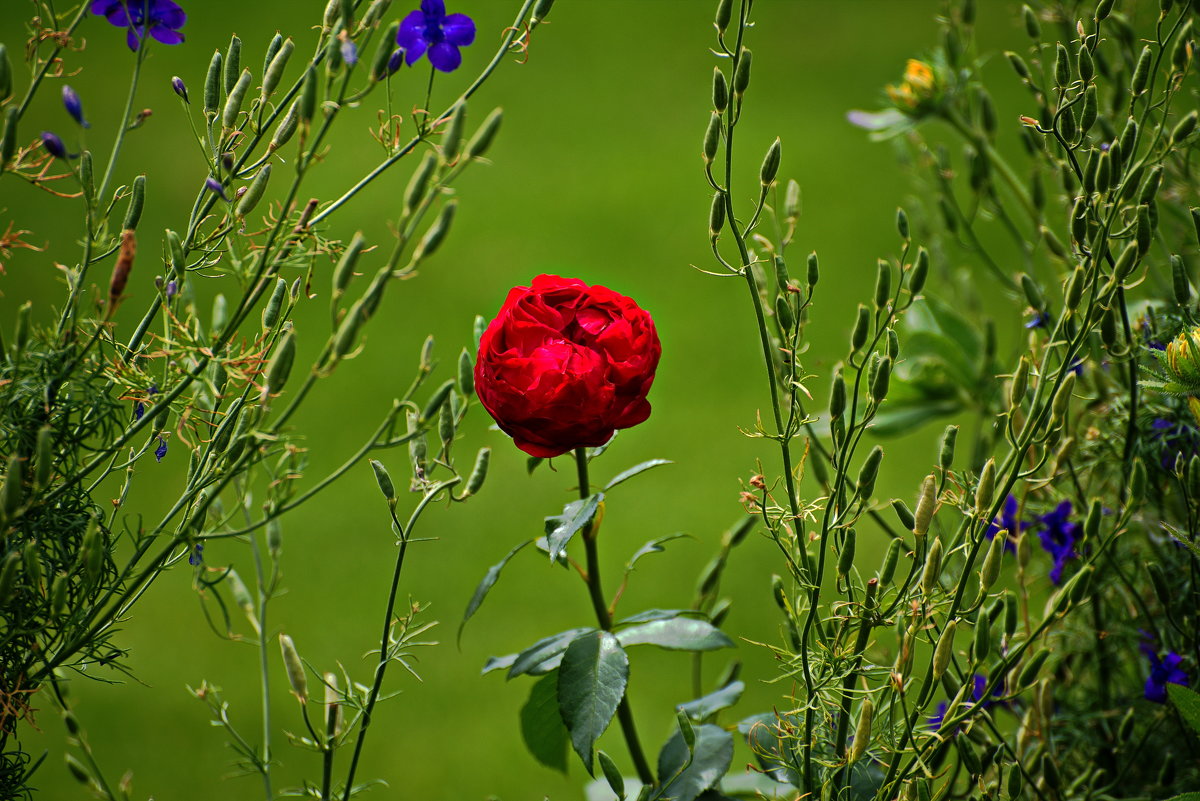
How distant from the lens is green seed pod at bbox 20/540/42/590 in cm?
38

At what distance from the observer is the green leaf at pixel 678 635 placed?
576 mm

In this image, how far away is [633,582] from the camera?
156cm

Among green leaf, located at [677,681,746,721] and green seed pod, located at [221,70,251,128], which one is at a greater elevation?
green seed pod, located at [221,70,251,128]

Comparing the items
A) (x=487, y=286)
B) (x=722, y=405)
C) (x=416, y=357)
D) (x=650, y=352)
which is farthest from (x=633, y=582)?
(x=650, y=352)

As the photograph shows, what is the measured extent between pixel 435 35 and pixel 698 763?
0.38 meters

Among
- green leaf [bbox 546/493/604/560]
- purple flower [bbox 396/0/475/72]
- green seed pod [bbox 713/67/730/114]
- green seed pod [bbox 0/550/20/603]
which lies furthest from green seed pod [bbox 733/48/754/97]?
green seed pod [bbox 0/550/20/603]

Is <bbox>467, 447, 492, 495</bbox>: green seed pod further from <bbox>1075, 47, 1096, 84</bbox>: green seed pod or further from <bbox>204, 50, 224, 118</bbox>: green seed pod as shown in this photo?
<bbox>1075, 47, 1096, 84</bbox>: green seed pod

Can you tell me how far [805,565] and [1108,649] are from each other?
380mm

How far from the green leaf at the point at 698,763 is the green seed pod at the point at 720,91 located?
12.3 inches

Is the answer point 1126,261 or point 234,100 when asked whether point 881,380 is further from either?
point 234,100

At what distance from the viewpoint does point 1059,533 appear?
2.23 feet

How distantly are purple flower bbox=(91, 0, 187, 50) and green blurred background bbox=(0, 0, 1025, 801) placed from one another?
0.52 ft

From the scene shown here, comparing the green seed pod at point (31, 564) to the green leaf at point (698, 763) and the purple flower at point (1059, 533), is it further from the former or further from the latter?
the purple flower at point (1059, 533)

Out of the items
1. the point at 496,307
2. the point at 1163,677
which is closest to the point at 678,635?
the point at 1163,677
